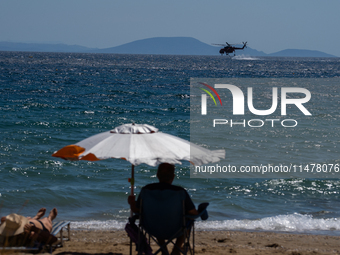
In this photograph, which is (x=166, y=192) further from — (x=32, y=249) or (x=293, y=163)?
(x=293, y=163)

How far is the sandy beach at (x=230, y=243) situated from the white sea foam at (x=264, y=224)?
0.37 meters

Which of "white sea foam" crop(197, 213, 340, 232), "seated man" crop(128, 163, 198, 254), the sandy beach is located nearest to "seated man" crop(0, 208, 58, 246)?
the sandy beach

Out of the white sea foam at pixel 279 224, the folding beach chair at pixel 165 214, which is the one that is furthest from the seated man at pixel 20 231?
the white sea foam at pixel 279 224

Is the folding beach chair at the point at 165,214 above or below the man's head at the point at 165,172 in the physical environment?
below

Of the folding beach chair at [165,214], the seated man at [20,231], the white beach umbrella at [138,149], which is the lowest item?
the seated man at [20,231]

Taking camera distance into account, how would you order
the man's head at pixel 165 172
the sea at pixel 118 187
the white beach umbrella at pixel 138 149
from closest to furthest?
the white beach umbrella at pixel 138 149 → the man's head at pixel 165 172 → the sea at pixel 118 187

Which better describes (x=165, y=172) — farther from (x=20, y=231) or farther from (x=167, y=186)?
(x=20, y=231)

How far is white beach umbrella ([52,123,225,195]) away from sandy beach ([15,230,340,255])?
6.25ft

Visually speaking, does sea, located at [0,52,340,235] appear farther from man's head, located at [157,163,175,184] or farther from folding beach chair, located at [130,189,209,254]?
man's head, located at [157,163,175,184]

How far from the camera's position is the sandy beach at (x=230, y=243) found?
6418mm

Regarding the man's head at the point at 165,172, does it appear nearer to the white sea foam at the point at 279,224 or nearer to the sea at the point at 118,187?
the sea at the point at 118,187

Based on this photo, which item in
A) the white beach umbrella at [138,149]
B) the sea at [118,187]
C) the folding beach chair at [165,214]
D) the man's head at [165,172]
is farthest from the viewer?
the sea at [118,187]

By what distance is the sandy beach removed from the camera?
6418 millimetres

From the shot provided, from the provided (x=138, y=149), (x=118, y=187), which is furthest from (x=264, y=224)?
(x=138, y=149)
